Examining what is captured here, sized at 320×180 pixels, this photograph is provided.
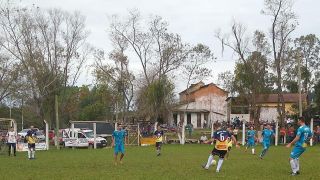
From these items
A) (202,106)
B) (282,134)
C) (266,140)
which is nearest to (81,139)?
(282,134)

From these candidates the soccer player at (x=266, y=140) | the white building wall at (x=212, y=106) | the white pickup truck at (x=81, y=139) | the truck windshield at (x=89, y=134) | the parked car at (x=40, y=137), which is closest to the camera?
the soccer player at (x=266, y=140)

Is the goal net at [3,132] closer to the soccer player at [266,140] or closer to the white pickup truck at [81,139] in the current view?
the white pickup truck at [81,139]

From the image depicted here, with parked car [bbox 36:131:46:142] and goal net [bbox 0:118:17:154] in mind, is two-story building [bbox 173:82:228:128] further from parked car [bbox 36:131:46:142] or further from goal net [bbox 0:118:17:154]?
goal net [bbox 0:118:17:154]

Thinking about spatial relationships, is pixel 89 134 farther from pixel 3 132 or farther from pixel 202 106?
pixel 202 106

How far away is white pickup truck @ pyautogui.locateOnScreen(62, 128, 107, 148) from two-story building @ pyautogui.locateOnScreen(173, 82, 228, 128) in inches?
1470

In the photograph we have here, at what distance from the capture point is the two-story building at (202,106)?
290ft

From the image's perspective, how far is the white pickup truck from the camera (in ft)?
157

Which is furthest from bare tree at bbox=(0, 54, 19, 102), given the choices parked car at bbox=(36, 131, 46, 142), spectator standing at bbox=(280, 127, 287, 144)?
spectator standing at bbox=(280, 127, 287, 144)

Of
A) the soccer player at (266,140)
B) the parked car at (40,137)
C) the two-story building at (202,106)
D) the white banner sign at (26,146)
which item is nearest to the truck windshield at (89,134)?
the parked car at (40,137)

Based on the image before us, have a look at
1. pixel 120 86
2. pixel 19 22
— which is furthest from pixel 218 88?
pixel 19 22

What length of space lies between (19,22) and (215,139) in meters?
44.0

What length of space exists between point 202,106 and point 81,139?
47305 mm

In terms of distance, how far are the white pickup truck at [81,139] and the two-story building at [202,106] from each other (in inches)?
1470

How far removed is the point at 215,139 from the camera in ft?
61.0
